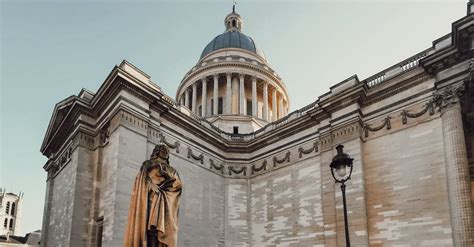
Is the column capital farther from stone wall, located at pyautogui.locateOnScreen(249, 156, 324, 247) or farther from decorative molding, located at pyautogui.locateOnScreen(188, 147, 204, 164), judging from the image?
decorative molding, located at pyautogui.locateOnScreen(188, 147, 204, 164)

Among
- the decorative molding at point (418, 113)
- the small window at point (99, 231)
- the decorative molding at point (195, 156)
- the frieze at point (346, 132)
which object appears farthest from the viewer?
the decorative molding at point (195, 156)

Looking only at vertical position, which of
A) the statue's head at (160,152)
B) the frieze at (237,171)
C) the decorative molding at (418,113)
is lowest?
the statue's head at (160,152)

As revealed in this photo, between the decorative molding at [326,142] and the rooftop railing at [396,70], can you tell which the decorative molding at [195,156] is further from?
the rooftop railing at [396,70]

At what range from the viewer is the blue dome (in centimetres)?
4231

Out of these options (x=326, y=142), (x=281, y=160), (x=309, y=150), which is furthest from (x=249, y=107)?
(x=326, y=142)

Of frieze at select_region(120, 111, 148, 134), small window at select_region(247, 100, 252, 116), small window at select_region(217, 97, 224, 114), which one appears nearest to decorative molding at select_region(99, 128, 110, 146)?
frieze at select_region(120, 111, 148, 134)

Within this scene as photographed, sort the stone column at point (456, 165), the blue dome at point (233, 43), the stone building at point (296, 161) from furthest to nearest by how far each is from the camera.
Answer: the blue dome at point (233, 43)
the stone building at point (296, 161)
the stone column at point (456, 165)

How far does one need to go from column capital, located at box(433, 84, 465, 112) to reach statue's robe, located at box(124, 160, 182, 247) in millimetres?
16207

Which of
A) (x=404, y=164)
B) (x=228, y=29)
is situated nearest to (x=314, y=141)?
(x=404, y=164)

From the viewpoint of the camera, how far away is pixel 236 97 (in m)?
37.4

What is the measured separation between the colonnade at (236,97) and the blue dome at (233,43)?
5265mm

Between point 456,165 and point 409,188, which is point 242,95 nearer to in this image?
point 409,188

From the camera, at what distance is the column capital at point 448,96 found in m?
18.4

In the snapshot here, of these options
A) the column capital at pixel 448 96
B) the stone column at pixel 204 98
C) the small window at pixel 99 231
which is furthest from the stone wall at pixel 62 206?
the column capital at pixel 448 96
